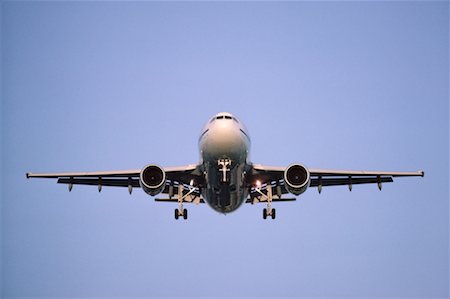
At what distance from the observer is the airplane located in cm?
2669

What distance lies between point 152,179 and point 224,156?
3799mm

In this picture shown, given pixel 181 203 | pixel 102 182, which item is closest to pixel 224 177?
pixel 181 203

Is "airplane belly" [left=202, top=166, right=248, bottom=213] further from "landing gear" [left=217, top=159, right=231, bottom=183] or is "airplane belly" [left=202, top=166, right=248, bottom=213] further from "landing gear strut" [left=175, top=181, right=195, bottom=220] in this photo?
"landing gear strut" [left=175, top=181, right=195, bottom=220]

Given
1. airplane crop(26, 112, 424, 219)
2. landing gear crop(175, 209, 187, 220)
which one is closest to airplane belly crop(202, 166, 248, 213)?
airplane crop(26, 112, 424, 219)

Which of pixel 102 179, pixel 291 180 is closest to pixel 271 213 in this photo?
pixel 291 180

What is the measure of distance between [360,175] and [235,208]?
21.7 feet

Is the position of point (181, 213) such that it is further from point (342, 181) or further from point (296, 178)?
point (342, 181)

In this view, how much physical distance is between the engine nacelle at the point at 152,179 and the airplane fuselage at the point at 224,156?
2010 mm

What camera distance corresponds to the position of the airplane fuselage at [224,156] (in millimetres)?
26172

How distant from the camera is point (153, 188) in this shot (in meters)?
27.7

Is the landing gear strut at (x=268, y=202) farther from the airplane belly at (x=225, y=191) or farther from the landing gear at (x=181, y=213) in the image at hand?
the landing gear at (x=181, y=213)

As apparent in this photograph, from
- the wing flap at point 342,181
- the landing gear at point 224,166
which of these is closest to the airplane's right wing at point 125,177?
the landing gear at point 224,166

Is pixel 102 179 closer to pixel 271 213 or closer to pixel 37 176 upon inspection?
pixel 37 176

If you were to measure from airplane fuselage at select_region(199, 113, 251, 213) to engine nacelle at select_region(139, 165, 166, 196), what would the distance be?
201 centimetres
